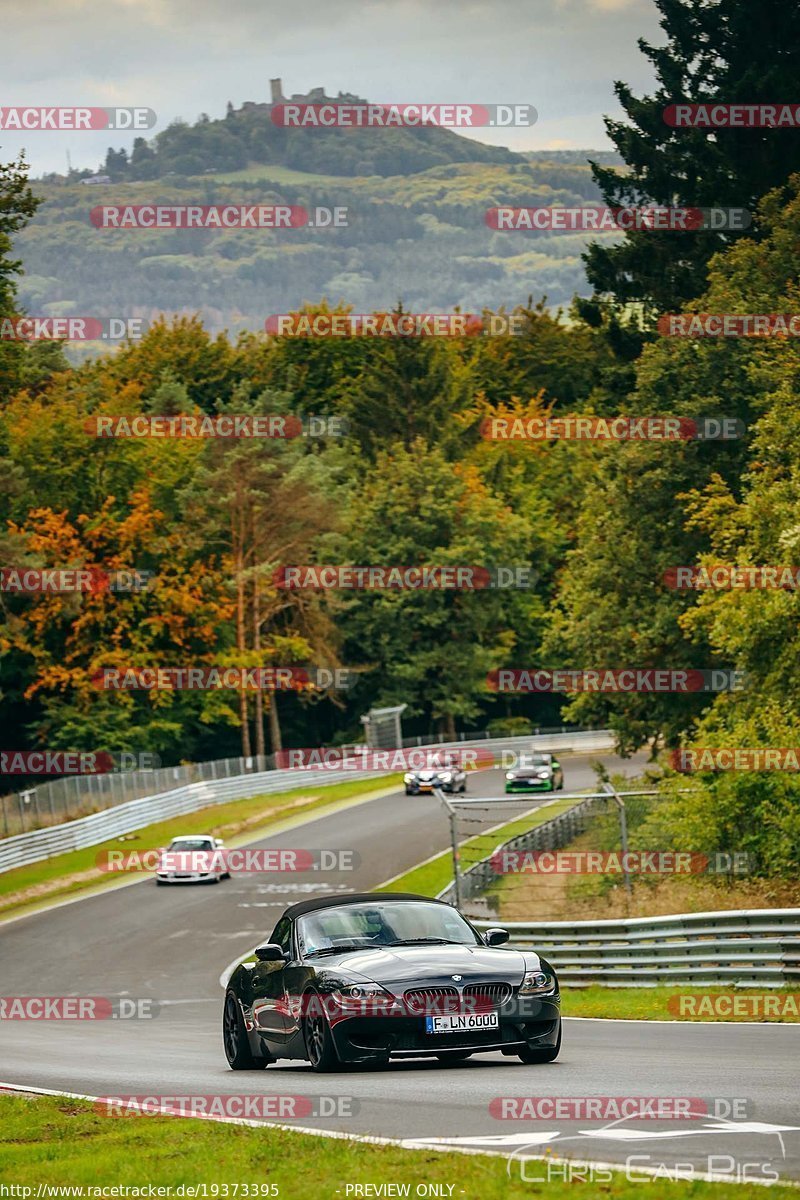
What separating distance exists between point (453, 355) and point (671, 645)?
6922 centimetres

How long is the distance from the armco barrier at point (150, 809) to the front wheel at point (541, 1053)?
36.7 meters

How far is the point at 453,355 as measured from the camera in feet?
357

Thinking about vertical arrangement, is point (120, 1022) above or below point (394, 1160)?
below

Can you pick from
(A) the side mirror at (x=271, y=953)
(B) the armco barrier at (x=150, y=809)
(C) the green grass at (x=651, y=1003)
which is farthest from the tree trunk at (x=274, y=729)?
(A) the side mirror at (x=271, y=953)

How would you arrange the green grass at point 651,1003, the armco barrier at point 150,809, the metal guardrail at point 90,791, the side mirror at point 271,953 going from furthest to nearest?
the metal guardrail at point 90,791 → the armco barrier at point 150,809 → the green grass at point 651,1003 → the side mirror at point 271,953

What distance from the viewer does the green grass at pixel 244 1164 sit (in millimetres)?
7363

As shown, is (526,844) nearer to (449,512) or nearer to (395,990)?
(395,990)

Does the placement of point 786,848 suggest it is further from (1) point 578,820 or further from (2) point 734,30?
(2) point 734,30

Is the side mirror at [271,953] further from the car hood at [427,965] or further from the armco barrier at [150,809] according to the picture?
the armco barrier at [150,809]

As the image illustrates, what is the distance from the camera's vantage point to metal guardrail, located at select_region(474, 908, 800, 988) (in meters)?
18.6

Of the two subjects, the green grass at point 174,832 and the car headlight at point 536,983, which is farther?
the green grass at point 174,832

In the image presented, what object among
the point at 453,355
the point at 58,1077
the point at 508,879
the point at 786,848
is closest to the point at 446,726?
the point at 453,355

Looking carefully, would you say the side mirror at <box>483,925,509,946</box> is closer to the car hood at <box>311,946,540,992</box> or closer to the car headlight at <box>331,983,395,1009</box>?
the car hood at <box>311,946,540,992</box>

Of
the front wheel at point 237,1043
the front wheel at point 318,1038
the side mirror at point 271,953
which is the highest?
the side mirror at point 271,953
